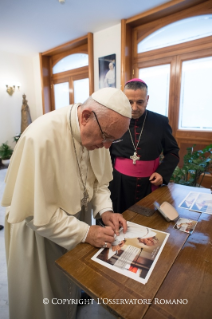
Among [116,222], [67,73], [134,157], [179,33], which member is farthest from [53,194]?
[67,73]

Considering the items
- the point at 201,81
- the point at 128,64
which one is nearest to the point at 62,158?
the point at 201,81

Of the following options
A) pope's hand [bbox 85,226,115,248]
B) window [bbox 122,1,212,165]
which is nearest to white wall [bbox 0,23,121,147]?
window [bbox 122,1,212,165]

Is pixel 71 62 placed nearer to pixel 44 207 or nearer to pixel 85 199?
pixel 85 199

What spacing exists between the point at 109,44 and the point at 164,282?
5020mm

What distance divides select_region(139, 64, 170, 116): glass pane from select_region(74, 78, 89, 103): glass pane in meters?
1.95

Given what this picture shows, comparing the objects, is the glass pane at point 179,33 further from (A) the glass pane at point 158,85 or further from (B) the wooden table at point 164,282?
(B) the wooden table at point 164,282

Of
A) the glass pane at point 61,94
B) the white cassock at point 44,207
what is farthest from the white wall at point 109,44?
the white cassock at point 44,207

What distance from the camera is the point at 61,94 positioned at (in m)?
6.75

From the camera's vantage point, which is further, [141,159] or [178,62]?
[178,62]

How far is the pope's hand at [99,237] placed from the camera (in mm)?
919

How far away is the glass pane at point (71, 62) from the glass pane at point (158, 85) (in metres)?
2.07

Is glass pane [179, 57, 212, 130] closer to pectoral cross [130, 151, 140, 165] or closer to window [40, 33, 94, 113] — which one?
window [40, 33, 94, 113]

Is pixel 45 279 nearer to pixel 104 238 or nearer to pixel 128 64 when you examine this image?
pixel 104 238

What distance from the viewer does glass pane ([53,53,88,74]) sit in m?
5.68
